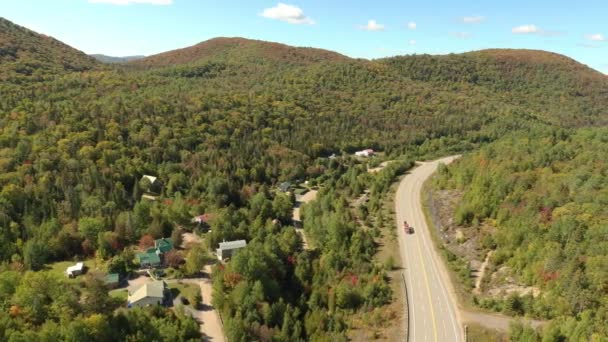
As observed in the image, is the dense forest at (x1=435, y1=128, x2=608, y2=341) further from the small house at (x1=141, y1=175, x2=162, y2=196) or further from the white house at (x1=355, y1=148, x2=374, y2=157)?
the small house at (x1=141, y1=175, x2=162, y2=196)

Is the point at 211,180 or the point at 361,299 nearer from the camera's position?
the point at 361,299

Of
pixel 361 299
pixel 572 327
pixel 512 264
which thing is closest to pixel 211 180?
pixel 361 299

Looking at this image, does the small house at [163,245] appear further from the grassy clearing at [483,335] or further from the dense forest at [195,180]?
the grassy clearing at [483,335]

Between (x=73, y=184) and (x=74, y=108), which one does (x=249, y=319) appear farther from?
(x=74, y=108)

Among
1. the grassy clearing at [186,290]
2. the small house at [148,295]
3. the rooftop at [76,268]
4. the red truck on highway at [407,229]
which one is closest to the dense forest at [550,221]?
the red truck on highway at [407,229]

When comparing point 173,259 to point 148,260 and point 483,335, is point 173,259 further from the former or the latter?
point 483,335

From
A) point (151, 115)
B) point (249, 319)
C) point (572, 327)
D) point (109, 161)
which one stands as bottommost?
point (249, 319)

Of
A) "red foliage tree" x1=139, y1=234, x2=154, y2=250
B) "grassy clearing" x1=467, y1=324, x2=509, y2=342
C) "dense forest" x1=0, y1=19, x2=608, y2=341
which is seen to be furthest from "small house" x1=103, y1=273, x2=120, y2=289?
"grassy clearing" x1=467, y1=324, x2=509, y2=342
